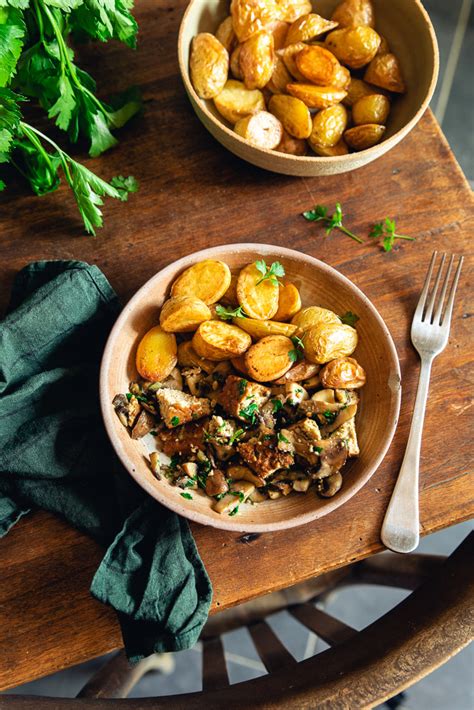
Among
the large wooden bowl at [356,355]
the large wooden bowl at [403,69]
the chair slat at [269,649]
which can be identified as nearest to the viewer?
the large wooden bowl at [356,355]

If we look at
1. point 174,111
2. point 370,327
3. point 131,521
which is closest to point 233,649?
point 131,521

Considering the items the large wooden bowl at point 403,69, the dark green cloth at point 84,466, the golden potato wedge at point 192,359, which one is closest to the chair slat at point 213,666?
the dark green cloth at point 84,466

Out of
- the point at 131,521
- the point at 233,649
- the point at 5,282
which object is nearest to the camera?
the point at 131,521

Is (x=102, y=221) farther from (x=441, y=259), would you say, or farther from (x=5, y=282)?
(x=441, y=259)

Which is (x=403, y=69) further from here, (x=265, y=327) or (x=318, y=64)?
(x=265, y=327)

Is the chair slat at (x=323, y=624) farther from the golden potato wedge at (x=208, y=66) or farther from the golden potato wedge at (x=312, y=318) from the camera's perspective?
the golden potato wedge at (x=208, y=66)

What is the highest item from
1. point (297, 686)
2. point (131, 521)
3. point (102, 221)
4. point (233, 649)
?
point (102, 221)
